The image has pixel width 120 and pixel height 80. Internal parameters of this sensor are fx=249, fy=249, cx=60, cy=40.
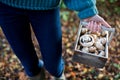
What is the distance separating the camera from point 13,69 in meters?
2.54

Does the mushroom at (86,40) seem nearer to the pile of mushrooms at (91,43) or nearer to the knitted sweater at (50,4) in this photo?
the pile of mushrooms at (91,43)

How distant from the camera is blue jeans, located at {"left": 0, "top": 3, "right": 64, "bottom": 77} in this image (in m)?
1.48

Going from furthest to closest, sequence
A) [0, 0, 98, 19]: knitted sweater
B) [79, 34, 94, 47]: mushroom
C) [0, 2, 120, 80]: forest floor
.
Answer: [0, 2, 120, 80]: forest floor < [79, 34, 94, 47]: mushroom < [0, 0, 98, 19]: knitted sweater

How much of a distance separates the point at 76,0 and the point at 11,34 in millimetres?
493

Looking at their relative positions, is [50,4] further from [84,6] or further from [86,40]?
[86,40]

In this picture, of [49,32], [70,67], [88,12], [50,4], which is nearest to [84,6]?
[88,12]

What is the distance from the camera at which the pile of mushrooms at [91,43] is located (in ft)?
5.72

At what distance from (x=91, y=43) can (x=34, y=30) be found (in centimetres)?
41

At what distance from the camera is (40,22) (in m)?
1.52

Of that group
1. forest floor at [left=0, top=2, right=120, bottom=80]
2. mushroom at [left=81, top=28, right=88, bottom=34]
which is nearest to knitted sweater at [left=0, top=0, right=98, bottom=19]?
mushroom at [left=81, top=28, right=88, bottom=34]

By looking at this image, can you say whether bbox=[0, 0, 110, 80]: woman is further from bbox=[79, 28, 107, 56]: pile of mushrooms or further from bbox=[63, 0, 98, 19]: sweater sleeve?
bbox=[79, 28, 107, 56]: pile of mushrooms

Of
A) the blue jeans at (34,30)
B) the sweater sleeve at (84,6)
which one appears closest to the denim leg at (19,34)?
the blue jeans at (34,30)

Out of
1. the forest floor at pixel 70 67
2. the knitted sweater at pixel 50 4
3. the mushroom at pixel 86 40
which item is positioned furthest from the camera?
the forest floor at pixel 70 67

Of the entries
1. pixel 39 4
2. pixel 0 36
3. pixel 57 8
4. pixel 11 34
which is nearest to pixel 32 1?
pixel 39 4
